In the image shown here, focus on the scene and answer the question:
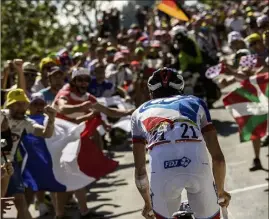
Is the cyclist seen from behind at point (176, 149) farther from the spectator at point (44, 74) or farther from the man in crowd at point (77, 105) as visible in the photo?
the spectator at point (44, 74)

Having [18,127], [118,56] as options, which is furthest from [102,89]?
[18,127]

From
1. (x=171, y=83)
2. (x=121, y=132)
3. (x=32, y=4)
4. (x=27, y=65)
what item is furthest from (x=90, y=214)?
(x=32, y=4)

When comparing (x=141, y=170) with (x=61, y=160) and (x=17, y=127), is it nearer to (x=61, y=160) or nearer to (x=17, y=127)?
(x=17, y=127)

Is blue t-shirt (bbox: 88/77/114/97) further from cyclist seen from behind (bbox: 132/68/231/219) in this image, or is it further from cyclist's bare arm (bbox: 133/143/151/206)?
cyclist seen from behind (bbox: 132/68/231/219)

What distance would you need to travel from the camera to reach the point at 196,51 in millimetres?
14430

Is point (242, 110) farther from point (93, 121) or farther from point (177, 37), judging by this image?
point (177, 37)

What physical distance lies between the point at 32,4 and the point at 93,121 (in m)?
17.5

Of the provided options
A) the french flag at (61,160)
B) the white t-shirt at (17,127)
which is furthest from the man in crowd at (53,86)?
the white t-shirt at (17,127)

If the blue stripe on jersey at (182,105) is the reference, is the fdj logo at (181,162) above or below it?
below

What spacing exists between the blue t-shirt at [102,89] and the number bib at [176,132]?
767cm

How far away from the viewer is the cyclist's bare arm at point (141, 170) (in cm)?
543

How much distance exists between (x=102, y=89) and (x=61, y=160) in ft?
12.4

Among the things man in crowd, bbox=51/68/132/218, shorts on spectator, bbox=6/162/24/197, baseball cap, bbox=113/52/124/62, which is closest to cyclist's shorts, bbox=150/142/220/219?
shorts on spectator, bbox=6/162/24/197

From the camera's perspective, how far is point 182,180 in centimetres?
501
